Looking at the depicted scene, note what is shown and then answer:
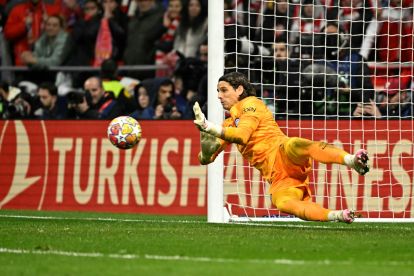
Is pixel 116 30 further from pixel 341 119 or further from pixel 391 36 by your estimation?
pixel 341 119

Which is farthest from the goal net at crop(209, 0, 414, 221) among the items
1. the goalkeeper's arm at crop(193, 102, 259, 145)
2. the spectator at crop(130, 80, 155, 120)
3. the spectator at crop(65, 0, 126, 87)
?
the spectator at crop(65, 0, 126, 87)

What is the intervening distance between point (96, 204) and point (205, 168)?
1.85 meters

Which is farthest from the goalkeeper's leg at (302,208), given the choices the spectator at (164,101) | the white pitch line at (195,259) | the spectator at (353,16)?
the spectator at (164,101)

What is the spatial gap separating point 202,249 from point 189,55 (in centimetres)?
1190

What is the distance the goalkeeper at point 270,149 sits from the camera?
11094 millimetres

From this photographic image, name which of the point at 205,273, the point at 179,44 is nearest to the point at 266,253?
the point at 205,273

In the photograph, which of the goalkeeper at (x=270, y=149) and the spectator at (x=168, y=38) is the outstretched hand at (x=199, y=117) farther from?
the spectator at (x=168, y=38)

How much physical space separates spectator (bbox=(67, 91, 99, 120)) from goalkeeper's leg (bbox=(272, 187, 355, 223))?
25.9 feet

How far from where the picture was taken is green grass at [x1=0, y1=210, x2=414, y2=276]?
311 inches

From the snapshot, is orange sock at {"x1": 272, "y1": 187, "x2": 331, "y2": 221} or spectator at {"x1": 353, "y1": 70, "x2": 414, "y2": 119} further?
spectator at {"x1": 353, "y1": 70, "x2": 414, "y2": 119}

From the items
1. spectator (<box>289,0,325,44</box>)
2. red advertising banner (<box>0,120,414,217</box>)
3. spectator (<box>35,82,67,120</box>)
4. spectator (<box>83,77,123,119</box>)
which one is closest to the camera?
red advertising banner (<box>0,120,414,217</box>)

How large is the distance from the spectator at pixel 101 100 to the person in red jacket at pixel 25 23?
10.4ft

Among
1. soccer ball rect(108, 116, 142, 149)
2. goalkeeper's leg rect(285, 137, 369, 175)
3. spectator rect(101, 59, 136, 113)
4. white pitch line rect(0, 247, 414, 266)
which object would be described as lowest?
white pitch line rect(0, 247, 414, 266)

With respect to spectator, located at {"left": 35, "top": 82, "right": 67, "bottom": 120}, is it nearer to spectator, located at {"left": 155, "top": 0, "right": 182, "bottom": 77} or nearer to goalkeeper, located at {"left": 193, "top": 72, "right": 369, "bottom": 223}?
spectator, located at {"left": 155, "top": 0, "right": 182, "bottom": 77}
